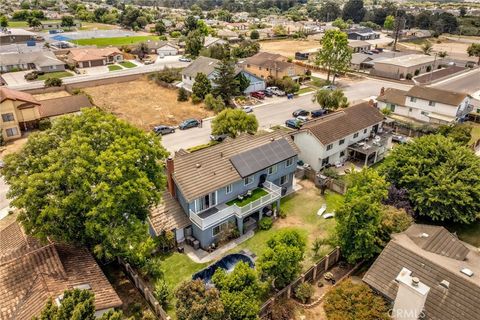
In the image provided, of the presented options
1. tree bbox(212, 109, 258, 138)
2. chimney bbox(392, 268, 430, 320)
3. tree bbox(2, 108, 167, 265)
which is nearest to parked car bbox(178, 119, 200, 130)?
tree bbox(212, 109, 258, 138)

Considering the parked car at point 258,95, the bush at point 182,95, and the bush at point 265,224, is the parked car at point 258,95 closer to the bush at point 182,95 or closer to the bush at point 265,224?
the bush at point 182,95

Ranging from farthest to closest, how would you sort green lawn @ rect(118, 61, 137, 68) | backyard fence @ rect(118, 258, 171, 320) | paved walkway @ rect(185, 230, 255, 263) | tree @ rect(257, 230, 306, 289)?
green lawn @ rect(118, 61, 137, 68) < paved walkway @ rect(185, 230, 255, 263) < tree @ rect(257, 230, 306, 289) < backyard fence @ rect(118, 258, 171, 320)

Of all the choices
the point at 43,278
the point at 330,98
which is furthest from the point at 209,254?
the point at 330,98

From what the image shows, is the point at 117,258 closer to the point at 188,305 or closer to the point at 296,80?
the point at 188,305

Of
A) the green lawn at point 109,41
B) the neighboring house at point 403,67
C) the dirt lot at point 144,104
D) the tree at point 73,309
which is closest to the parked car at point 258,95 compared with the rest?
the dirt lot at point 144,104

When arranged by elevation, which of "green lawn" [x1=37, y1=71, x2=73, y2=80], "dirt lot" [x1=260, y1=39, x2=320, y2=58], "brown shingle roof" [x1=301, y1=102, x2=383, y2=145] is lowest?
"green lawn" [x1=37, y1=71, x2=73, y2=80]

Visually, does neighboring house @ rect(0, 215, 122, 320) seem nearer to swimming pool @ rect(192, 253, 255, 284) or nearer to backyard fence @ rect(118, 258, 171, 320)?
backyard fence @ rect(118, 258, 171, 320)

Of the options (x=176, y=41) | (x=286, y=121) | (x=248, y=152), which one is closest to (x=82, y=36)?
(x=176, y=41)
